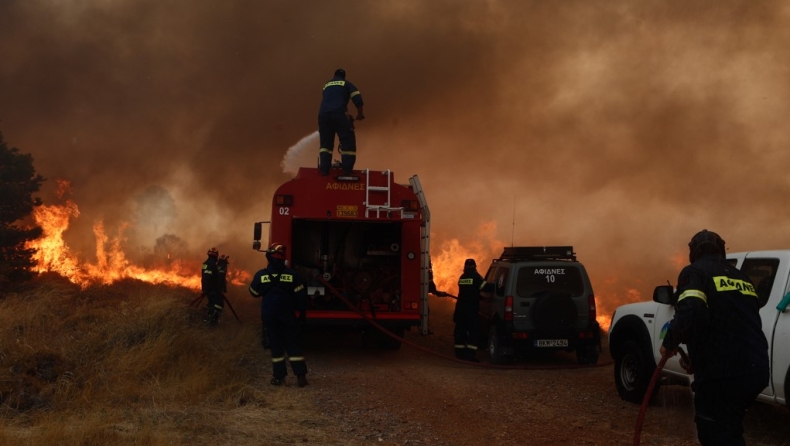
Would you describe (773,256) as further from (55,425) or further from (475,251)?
(475,251)

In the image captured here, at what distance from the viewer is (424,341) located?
12703 millimetres

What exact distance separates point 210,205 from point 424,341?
639 inches

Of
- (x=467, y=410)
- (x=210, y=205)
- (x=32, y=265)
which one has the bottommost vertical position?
(x=467, y=410)

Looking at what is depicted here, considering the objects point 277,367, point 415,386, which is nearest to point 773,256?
point 415,386

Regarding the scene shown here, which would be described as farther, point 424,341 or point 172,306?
point 424,341

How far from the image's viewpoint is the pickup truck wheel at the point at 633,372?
6703 mm

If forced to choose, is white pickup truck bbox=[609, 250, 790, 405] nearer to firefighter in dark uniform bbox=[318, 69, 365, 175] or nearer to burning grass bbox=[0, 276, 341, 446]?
burning grass bbox=[0, 276, 341, 446]

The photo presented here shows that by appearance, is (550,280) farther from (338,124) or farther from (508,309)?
(338,124)

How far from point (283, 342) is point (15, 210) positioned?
561 inches

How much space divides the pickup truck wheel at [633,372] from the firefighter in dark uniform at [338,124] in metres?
5.00

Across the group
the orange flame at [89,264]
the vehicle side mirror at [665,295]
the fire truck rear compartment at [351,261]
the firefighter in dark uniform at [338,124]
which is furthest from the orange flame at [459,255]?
the vehicle side mirror at [665,295]

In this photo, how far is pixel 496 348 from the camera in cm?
991

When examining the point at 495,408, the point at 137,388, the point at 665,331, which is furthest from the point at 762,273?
the point at 137,388

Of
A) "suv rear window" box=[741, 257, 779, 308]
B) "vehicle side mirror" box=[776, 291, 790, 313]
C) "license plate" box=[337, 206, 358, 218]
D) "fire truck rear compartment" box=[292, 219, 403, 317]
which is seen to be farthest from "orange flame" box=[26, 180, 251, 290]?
"vehicle side mirror" box=[776, 291, 790, 313]
